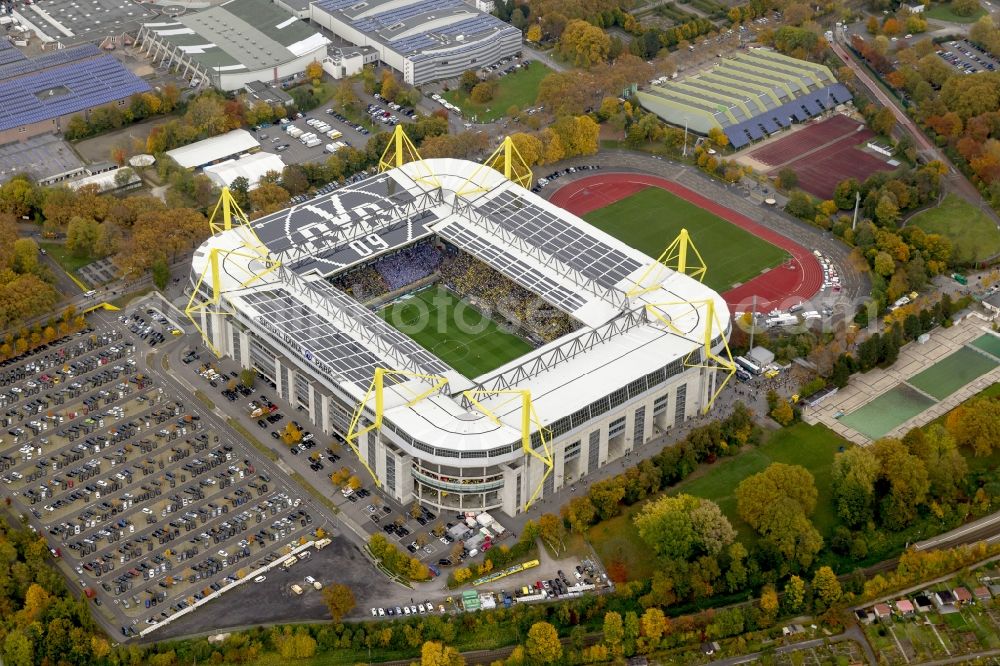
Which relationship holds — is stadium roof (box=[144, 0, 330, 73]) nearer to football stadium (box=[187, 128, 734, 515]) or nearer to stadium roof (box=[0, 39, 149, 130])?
stadium roof (box=[0, 39, 149, 130])

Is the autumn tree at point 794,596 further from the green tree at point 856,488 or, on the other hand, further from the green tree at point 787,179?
the green tree at point 787,179

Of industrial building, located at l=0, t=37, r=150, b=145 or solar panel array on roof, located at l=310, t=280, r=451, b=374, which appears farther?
industrial building, located at l=0, t=37, r=150, b=145

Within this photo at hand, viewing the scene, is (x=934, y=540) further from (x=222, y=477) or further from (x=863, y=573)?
(x=222, y=477)

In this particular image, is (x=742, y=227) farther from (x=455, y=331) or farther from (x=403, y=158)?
(x=403, y=158)

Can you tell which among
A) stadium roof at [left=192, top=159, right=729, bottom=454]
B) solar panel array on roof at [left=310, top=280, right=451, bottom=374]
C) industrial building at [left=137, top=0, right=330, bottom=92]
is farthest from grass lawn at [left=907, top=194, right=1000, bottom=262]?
industrial building at [left=137, top=0, right=330, bottom=92]

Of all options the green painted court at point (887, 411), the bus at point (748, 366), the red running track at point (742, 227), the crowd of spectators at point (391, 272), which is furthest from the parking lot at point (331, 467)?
the red running track at point (742, 227)

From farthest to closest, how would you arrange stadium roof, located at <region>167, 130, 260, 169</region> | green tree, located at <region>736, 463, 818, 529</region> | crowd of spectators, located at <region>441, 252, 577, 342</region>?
stadium roof, located at <region>167, 130, 260, 169</region> < crowd of spectators, located at <region>441, 252, 577, 342</region> < green tree, located at <region>736, 463, 818, 529</region>

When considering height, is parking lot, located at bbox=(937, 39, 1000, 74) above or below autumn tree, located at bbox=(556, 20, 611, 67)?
below

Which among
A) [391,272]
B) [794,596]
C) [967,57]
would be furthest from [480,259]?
[967,57]

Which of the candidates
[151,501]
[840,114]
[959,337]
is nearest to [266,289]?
[151,501]
